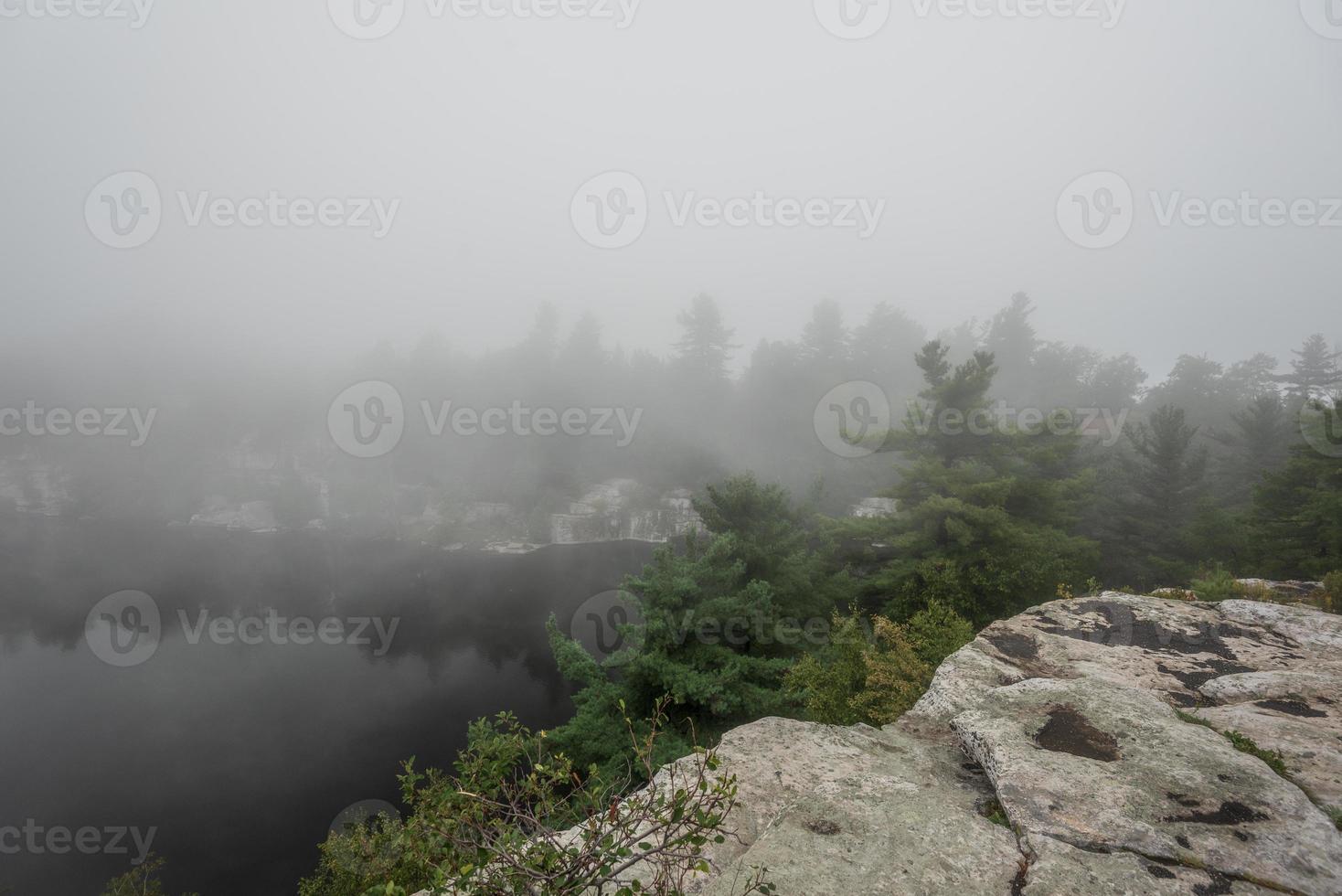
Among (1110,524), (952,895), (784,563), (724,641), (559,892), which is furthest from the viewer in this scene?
(1110,524)

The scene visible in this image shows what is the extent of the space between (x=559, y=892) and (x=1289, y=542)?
78.0ft

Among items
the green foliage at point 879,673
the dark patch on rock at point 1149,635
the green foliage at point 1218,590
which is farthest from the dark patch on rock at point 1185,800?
the green foliage at point 1218,590

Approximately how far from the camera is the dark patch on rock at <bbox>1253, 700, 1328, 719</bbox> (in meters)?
3.96

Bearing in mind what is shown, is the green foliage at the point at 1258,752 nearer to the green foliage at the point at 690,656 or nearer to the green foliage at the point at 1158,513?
the green foliage at the point at 690,656

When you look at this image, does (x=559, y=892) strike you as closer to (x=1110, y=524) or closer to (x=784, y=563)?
(x=784, y=563)

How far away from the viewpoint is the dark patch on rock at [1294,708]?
13.0ft

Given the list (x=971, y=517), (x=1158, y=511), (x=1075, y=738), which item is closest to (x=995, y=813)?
(x=1075, y=738)

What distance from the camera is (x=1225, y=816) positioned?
108 inches

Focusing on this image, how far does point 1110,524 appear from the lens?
19.3 m

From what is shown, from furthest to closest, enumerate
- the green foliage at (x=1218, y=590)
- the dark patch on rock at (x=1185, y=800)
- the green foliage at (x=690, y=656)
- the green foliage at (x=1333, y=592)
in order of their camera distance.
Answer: the green foliage at (x=690, y=656)
the green foliage at (x=1218, y=590)
the green foliage at (x=1333, y=592)
the dark patch on rock at (x=1185, y=800)

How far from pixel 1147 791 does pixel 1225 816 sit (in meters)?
0.34

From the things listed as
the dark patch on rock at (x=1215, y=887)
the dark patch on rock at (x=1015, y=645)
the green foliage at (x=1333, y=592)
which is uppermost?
the dark patch on rock at (x=1215, y=887)

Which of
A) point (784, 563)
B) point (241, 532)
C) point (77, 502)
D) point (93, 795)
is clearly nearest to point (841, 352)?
point (784, 563)

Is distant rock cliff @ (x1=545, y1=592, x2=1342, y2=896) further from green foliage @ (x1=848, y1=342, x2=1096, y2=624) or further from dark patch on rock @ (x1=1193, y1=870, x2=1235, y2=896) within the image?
green foliage @ (x1=848, y1=342, x2=1096, y2=624)
